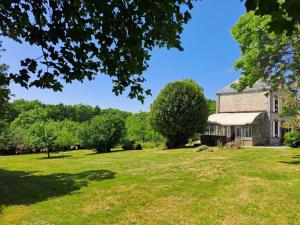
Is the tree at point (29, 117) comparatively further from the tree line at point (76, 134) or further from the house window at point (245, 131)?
the house window at point (245, 131)

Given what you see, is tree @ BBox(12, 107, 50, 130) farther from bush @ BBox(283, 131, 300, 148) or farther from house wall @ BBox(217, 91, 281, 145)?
bush @ BBox(283, 131, 300, 148)

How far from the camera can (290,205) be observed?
11992mm

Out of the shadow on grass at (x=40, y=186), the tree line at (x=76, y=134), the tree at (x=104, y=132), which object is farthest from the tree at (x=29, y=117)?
the shadow on grass at (x=40, y=186)

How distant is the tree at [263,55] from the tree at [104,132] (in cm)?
2508

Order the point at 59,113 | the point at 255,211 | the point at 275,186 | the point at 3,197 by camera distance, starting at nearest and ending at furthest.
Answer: the point at 255,211
the point at 275,186
the point at 3,197
the point at 59,113

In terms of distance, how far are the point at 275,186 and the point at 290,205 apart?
10.3 ft

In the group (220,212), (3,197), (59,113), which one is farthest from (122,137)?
(59,113)

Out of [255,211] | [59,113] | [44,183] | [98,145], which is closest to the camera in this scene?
[255,211]

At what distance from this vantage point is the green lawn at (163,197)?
11.3 meters

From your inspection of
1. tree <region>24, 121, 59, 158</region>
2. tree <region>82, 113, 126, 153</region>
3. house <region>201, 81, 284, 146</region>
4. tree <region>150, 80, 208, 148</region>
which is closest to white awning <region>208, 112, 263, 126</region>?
house <region>201, 81, 284, 146</region>

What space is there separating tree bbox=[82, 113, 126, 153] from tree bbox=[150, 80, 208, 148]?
18.0ft

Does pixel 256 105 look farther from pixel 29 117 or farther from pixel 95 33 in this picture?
pixel 29 117

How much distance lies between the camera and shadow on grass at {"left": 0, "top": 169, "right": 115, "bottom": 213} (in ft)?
50.9

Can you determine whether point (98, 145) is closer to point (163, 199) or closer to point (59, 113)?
point (163, 199)
